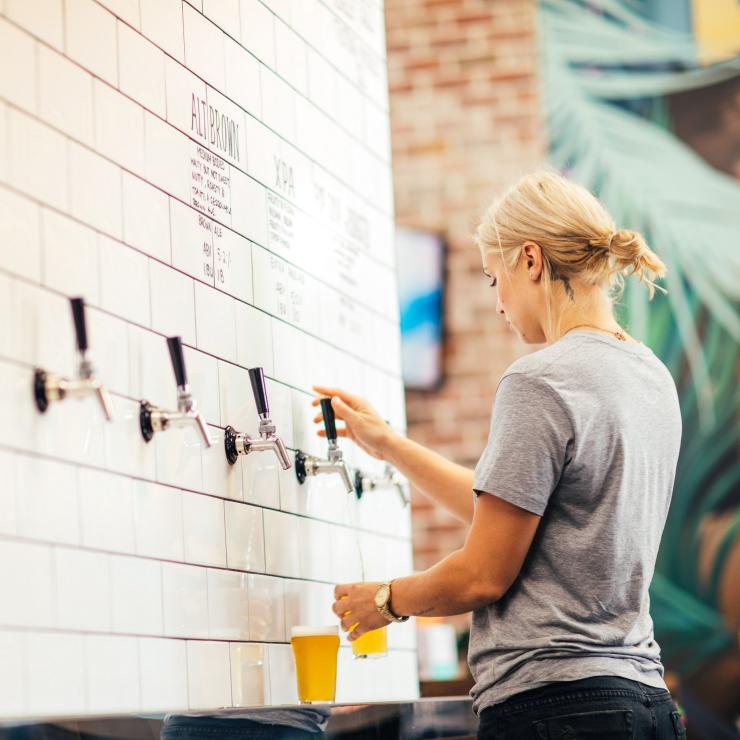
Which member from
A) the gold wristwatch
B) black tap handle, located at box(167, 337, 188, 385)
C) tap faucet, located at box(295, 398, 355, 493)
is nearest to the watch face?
the gold wristwatch

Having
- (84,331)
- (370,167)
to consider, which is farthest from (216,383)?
(370,167)

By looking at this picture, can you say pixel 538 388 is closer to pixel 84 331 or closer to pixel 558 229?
pixel 558 229

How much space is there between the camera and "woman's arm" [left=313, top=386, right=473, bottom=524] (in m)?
2.26

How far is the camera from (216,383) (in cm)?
194

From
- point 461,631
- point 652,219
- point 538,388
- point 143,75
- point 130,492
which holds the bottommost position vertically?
point 461,631

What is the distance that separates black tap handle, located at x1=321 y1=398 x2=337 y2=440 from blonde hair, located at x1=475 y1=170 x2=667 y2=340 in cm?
45

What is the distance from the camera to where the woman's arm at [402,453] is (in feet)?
7.41

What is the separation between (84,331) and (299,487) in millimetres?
835

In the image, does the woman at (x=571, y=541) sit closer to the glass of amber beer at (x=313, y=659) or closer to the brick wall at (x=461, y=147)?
the glass of amber beer at (x=313, y=659)

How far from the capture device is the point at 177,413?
1.67 m

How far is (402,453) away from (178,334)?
0.61 metres

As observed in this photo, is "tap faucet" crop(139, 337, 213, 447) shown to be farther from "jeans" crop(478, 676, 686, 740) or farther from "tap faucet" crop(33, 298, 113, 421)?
"jeans" crop(478, 676, 686, 740)

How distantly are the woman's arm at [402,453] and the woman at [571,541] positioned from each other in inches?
18.1

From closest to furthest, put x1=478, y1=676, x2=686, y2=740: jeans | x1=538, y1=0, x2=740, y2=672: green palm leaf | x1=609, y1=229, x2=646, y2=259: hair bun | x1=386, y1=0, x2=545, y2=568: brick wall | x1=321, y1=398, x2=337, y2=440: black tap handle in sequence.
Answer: x1=478, y1=676, x2=686, y2=740: jeans
x1=609, y1=229, x2=646, y2=259: hair bun
x1=321, y1=398, x2=337, y2=440: black tap handle
x1=538, y1=0, x2=740, y2=672: green palm leaf
x1=386, y1=0, x2=545, y2=568: brick wall
